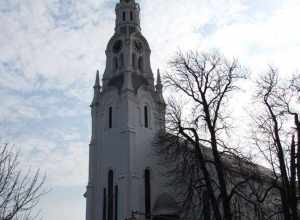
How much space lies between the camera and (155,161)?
41750 millimetres

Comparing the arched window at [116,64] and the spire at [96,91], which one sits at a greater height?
the arched window at [116,64]

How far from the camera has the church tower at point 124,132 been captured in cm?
3872

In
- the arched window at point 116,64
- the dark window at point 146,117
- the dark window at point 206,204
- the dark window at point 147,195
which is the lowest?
the dark window at point 206,204

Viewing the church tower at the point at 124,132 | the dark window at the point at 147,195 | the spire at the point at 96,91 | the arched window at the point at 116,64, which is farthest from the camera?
the arched window at the point at 116,64

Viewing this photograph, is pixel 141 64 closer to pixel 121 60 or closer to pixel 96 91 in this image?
pixel 121 60

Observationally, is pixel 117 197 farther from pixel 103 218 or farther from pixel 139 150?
pixel 139 150

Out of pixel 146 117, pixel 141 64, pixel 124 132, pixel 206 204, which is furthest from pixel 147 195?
pixel 206 204

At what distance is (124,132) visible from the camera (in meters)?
40.5

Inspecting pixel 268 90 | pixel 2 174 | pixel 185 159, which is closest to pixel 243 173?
pixel 185 159

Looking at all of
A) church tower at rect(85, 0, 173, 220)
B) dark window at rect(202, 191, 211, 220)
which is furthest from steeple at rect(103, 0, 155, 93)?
dark window at rect(202, 191, 211, 220)

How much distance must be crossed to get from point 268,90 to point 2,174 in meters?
14.1

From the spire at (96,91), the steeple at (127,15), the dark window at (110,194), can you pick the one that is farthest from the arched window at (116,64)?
the dark window at (110,194)

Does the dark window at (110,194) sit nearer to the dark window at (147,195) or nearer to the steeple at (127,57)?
the dark window at (147,195)

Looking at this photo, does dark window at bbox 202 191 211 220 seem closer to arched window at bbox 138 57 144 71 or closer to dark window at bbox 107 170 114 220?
dark window at bbox 107 170 114 220
